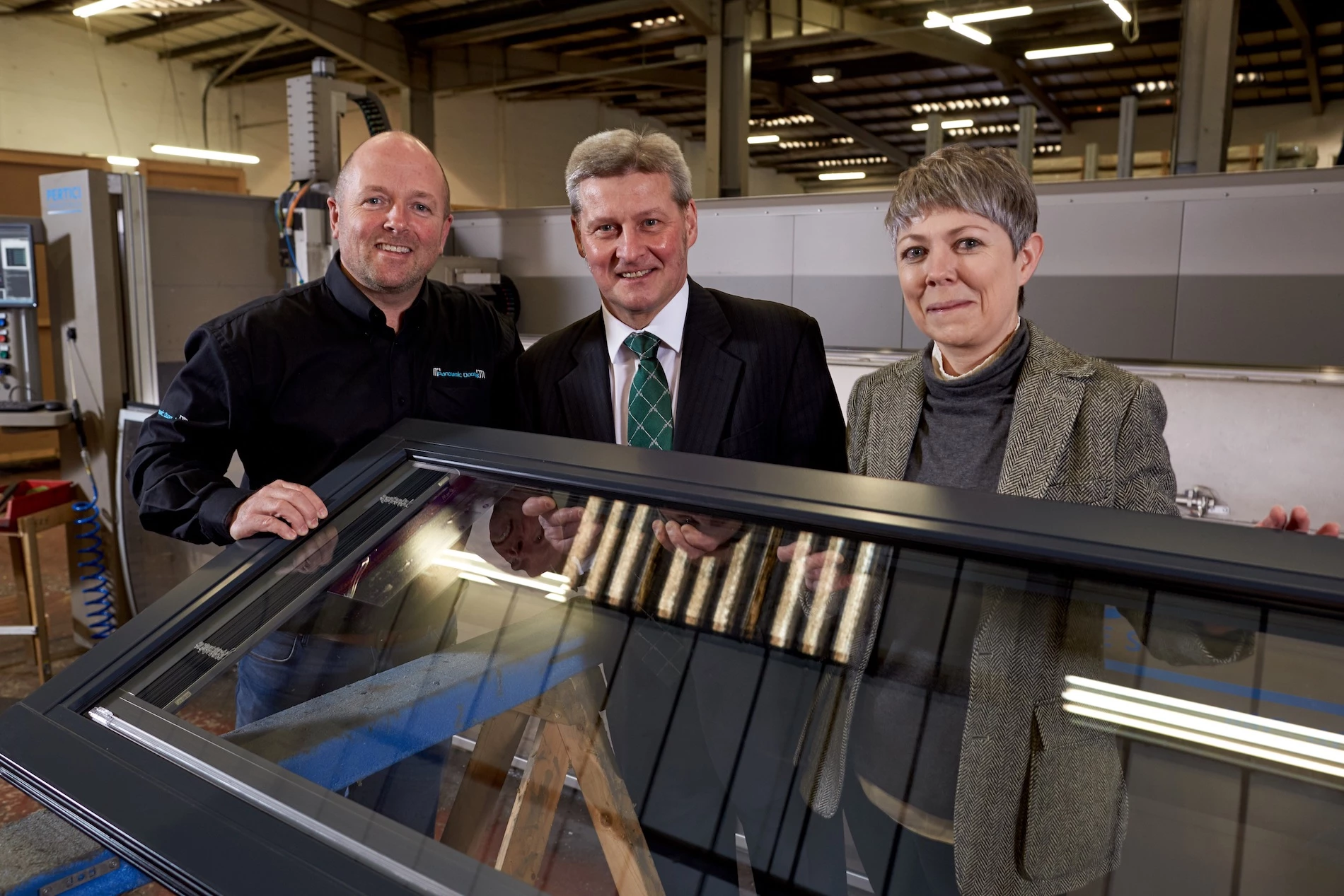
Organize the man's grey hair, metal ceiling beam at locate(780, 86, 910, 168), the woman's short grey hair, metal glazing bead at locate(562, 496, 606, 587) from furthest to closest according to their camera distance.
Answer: metal ceiling beam at locate(780, 86, 910, 168) < the man's grey hair < the woman's short grey hair < metal glazing bead at locate(562, 496, 606, 587)

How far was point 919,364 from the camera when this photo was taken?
1213 mm

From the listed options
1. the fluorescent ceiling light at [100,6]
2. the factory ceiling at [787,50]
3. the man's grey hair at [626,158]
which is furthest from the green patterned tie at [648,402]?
the fluorescent ceiling light at [100,6]

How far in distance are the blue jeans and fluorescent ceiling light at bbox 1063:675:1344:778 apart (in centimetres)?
56

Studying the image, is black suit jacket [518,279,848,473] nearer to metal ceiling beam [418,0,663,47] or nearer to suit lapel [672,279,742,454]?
suit lapel [672,279,742,454]

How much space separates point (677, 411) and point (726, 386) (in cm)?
8

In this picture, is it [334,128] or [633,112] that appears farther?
[633,112]

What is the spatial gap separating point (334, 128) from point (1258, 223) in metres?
3.36

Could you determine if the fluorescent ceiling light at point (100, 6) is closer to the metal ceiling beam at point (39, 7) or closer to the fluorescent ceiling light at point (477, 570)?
the metal ceiling beam at point (39, 7)

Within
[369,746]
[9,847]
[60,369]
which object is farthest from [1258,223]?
[60,369]

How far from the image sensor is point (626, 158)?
129cm

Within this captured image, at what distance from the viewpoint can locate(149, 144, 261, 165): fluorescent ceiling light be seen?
31.5 ft

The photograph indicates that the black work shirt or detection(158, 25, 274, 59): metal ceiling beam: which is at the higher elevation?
detection(158, 25, 274, 59): metal ceiling beam

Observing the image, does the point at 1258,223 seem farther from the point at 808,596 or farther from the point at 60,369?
the point at 60,369

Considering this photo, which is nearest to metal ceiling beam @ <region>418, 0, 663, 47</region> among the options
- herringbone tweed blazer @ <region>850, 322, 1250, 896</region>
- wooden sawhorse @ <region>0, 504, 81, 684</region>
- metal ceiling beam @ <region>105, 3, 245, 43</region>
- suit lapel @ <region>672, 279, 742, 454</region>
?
metal ceiling beam @ <region>105, 3, 245, 43</region>
